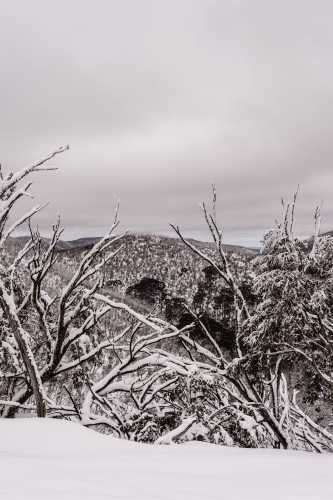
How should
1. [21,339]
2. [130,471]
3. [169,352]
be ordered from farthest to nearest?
[169,352]
[21,339]
[130,471]

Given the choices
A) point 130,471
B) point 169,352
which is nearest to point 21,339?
point 130,471

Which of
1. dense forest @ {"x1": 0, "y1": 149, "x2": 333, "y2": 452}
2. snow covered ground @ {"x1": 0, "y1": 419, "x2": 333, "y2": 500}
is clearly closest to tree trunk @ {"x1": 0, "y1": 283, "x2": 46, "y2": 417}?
dense forest @ {"x1": 0, "y1": 149, "x2": 333, "y2": 452}

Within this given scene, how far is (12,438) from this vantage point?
326cm

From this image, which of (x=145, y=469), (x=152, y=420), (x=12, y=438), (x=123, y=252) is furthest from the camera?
(x=123, y=252)

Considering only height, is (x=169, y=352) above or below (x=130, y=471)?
below

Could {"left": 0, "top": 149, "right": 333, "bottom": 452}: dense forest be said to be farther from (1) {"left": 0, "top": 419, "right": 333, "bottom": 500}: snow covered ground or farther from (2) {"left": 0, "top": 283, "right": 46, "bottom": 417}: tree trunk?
(1) {"left": 0, "top": 419, "right": 333, "bottom": 500}: snow covered ground

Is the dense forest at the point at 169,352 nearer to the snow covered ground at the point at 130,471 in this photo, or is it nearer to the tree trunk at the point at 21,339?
the tree trunk at the point at 21,339

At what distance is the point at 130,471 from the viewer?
2355 millimetres

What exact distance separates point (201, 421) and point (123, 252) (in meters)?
89.7

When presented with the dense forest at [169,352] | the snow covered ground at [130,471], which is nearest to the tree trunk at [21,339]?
the dense forest at [169,352]

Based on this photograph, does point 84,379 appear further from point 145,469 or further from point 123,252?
point 123,252

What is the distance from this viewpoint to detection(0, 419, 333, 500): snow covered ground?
6.13 feet

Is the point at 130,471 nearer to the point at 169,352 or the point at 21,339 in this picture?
the point at 21,339

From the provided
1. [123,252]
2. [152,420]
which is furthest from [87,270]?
[123,252]
